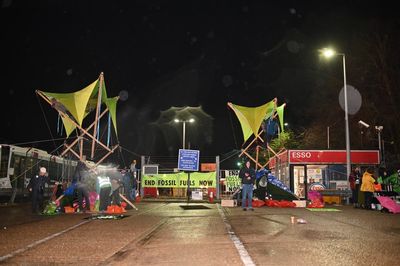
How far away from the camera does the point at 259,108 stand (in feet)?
70.3

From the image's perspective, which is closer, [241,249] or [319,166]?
[241,249]

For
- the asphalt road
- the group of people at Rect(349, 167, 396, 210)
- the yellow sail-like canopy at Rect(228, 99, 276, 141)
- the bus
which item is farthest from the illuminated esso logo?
the bus

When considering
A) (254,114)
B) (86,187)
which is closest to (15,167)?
(86,187)

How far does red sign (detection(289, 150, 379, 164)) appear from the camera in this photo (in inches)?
930

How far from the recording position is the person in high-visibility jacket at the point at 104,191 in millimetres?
14797

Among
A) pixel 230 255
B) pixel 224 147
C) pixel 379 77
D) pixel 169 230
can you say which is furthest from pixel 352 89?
→ pixel 224 147

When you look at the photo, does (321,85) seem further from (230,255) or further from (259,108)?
(230,255)

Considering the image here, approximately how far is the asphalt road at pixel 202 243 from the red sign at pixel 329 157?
12.4m

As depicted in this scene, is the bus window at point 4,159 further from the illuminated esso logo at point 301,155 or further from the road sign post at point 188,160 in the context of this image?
the illuminated esso logo at point 301,155

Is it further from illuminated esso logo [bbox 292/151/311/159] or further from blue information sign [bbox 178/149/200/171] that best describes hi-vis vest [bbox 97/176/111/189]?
illuminated esso logo [bbox 292/151/311/159]

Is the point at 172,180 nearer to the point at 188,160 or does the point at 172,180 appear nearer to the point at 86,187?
the point at 188,160

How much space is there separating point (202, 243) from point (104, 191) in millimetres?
7928

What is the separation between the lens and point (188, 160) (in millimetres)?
26516

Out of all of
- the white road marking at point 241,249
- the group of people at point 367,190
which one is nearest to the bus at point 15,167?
the group of people at point 367,190
